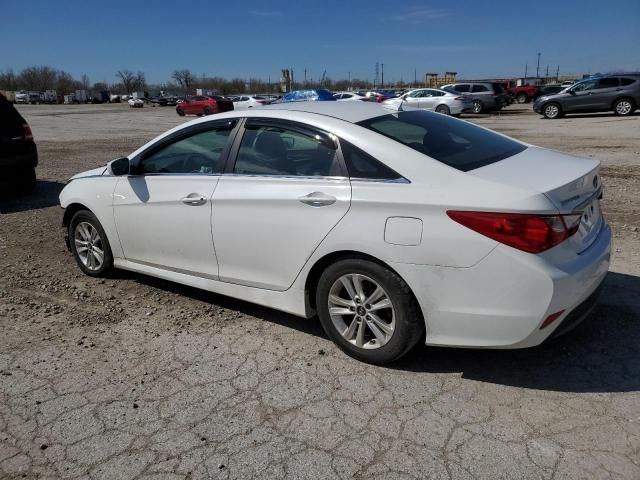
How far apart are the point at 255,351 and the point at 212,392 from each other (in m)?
0.52

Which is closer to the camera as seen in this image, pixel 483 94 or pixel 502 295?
pixel 502 295

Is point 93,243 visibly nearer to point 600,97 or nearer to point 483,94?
point 600,97

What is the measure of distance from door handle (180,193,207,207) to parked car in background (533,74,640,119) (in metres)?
24.4

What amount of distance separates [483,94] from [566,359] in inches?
1142

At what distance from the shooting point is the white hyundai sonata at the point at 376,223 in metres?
2.73

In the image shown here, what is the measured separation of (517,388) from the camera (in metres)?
3.02

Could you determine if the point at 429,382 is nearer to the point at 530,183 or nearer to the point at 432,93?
the point at 530,183

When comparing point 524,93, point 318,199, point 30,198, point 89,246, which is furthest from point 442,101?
point 318,199

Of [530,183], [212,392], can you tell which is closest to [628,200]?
[530,183]

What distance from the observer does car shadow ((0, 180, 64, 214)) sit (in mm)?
8096

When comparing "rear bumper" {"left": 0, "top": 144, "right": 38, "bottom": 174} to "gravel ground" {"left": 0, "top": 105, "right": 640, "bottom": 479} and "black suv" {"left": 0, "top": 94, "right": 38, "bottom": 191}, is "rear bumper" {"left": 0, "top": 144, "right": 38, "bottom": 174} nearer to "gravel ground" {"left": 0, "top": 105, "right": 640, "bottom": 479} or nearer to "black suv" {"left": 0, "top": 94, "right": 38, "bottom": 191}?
Answer: "black suv" {"left": 0, "top": 94, "right": 38, "bottom": 191}

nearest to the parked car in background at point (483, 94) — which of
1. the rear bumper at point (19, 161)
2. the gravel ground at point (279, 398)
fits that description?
the rear bumper at point (19, 161)

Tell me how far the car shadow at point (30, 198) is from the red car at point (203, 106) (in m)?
30.4

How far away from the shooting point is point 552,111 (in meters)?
24.8
